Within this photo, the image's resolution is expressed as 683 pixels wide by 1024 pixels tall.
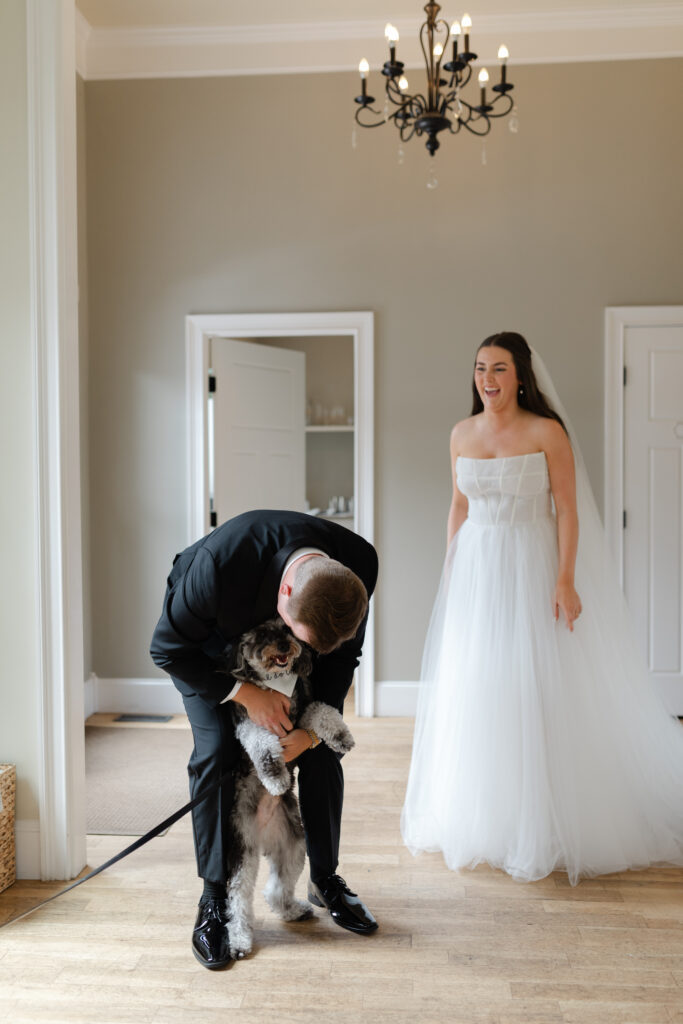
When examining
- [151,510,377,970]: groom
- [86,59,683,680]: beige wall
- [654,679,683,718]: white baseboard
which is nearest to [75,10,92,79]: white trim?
[86,59,683,680]: beige wall

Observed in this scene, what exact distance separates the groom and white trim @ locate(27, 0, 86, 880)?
62 cm

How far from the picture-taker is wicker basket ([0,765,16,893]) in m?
2.56

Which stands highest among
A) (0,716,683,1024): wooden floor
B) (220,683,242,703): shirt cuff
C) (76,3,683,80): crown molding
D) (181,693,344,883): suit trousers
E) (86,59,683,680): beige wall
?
(76,3,683,80): crown molding

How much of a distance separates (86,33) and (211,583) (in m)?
3.65

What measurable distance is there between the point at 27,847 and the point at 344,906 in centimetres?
104

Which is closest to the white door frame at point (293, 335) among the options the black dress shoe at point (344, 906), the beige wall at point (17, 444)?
the beige wall at point (17, 444)

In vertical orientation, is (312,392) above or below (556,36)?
below

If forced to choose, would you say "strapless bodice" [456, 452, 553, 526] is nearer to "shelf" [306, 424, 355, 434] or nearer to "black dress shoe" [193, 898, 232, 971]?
"black dress shoe" [193, 898, 232, 971]

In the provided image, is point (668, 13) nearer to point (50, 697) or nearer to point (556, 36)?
point (556, 36)

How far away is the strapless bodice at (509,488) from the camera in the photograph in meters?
2.88

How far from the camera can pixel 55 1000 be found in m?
2.04

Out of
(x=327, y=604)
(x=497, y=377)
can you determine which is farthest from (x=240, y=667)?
(x=497, y=377)

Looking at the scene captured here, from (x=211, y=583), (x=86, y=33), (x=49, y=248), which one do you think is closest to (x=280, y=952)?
(x=211, y=583)

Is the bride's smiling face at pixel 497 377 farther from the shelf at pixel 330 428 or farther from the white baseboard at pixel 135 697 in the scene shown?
the shelf at pixel 330 428
